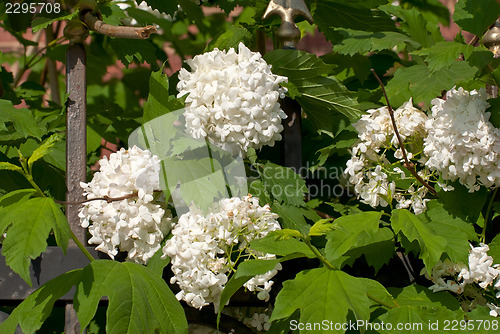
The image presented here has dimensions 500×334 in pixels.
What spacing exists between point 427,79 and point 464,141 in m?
0.21

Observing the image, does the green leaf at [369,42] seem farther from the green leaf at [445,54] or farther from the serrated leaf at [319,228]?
the serrated leaf at [319,228]

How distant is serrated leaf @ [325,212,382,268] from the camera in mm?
1050

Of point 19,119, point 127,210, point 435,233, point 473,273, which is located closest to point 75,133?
point 19,119

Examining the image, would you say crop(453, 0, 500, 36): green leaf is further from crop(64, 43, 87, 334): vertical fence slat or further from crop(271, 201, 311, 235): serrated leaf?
crop(64, 43, 87, 334): vertical fence slat

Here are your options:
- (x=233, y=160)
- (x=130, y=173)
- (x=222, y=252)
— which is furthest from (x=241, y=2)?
(x=222, y=252)

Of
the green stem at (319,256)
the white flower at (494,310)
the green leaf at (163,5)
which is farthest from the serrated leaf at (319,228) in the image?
the green leaf at (163,5)

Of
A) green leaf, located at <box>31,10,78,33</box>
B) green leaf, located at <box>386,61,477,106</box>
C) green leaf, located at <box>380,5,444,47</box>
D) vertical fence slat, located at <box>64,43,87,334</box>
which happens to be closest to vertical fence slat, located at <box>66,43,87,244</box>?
vertical fence slat, located at <box>64,43,87,334</box>

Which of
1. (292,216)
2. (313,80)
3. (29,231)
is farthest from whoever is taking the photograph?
(313,80)

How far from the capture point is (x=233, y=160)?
1.22m

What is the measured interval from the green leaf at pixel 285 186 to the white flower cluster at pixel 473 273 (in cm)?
31

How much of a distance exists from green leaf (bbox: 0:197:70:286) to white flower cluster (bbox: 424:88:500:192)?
776 millimetres

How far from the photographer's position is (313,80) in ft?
4.22

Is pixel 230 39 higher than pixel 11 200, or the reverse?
pixel 230 39

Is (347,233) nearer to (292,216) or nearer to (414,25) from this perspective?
(292,216)
